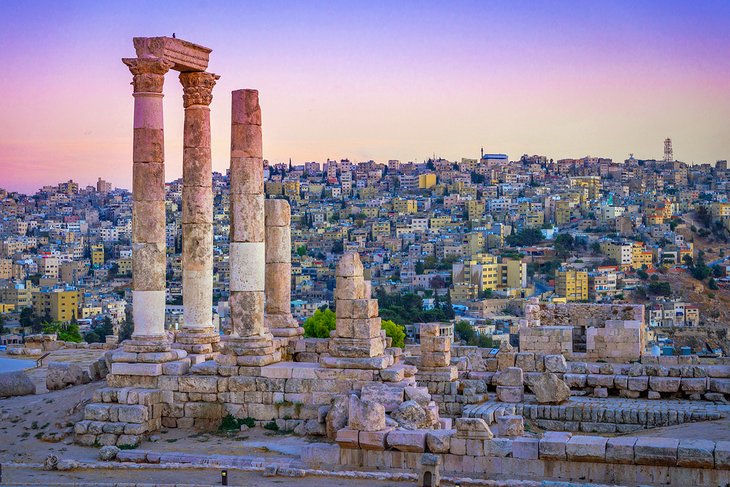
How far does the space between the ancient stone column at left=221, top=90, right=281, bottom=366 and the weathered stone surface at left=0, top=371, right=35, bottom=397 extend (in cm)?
577

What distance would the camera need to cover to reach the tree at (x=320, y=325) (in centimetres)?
4869

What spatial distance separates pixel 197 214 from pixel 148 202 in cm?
167

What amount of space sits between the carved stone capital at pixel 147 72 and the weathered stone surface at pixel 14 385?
7.46 m

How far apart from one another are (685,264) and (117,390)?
125 m

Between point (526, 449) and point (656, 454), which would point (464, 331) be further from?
point (656, 454)

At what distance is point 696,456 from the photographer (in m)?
17.0

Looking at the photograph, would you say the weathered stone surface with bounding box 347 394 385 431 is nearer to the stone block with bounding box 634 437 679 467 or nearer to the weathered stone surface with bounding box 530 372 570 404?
the stone block with bounding box 634 437 679 467

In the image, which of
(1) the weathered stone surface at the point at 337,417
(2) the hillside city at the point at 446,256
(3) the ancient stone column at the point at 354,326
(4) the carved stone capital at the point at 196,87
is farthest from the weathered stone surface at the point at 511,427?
(2) the hillside city at the point at 446,256

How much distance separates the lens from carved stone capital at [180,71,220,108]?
2464 cm

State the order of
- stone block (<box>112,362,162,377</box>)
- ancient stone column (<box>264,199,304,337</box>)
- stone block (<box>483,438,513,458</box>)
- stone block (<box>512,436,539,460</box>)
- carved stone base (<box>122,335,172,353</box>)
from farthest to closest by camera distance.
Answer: ancient stone column (<box>264,199,304,337</box>) → carved stone base (<box>122,335,172,353</box>) → stone block (<box>112,362,162,377</box>) → stone block (<box>483,438,513,458</box>) → stone block (<box>512,436,539,460</box>)

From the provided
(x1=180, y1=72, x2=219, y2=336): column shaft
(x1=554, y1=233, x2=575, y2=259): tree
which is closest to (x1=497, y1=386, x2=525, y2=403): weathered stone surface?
(x1=180, y1=72, x2=219, y2=336): column shaft

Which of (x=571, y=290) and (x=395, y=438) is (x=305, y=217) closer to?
(x=571, y=290)

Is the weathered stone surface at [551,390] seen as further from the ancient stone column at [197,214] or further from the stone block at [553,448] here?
the stone block at [553,448]

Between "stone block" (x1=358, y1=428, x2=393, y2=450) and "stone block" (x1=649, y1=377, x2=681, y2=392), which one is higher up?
"stone block" (x1=649, y1=377, x2=681, y2=392)
